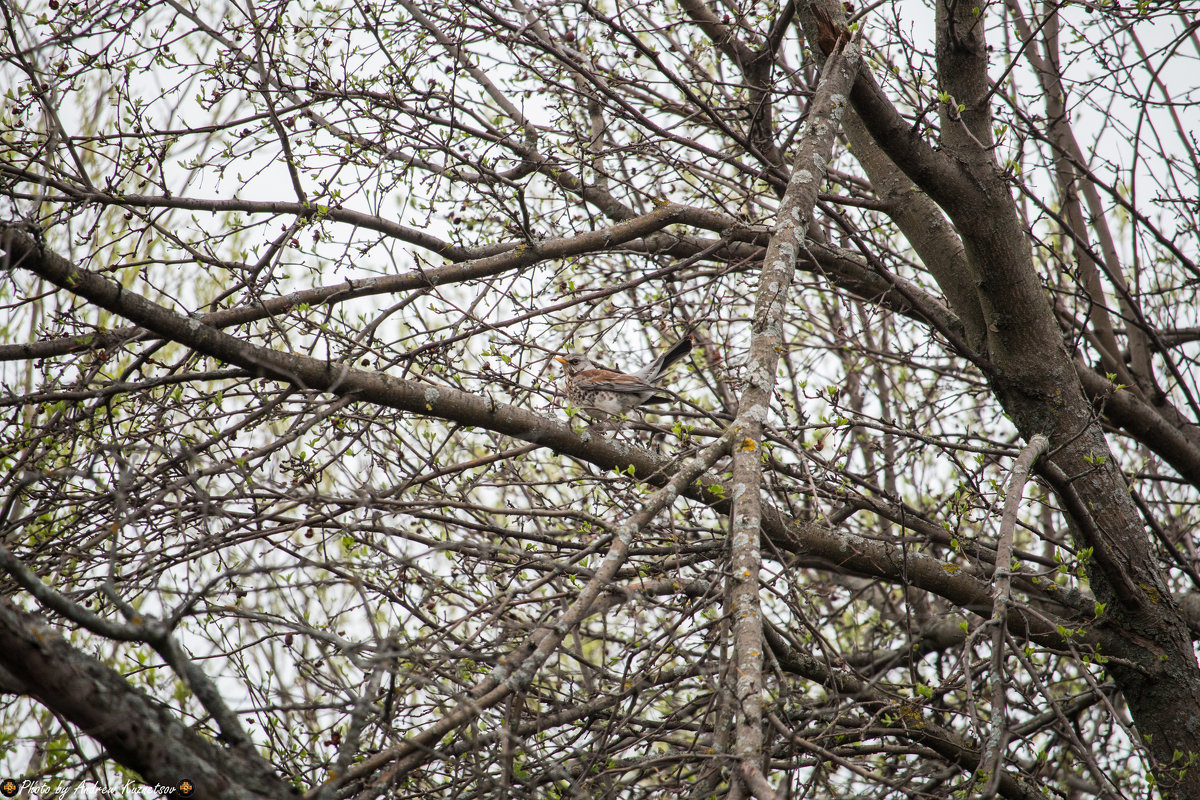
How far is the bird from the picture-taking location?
243 inches

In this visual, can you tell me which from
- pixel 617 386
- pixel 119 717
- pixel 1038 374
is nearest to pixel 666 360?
pixel 617 386

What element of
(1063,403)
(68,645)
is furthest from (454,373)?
(1063,403)

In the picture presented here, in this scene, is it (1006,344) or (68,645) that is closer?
(68,645)

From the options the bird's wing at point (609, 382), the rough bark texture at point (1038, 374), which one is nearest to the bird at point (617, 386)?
the bird's wing at point (609, 382)

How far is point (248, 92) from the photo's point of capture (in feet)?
15.5

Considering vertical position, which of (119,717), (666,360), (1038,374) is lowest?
(119,717)

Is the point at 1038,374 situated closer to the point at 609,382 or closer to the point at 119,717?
the point at 609,382

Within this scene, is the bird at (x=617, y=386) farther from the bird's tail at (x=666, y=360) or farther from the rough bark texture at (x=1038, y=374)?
the rough bark texture at (x=1038, y=374)

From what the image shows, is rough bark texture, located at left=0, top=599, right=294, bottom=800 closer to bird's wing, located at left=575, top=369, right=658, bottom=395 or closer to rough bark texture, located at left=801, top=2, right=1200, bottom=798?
rough bark texture, located at left=801, top=2, right=1200, bottom=798

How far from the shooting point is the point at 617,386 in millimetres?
6379

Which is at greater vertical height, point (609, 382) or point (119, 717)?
point (609, 382)

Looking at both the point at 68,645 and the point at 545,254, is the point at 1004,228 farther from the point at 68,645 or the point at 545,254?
the point at 68,645

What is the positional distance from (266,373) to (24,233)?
39.9 inches

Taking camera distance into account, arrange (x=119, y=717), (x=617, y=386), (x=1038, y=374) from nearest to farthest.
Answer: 1. (x=119, y=717)
2. (x=1038, y=374)
3. (x=617, y=386)
